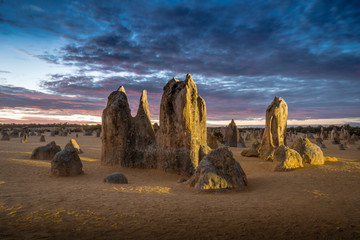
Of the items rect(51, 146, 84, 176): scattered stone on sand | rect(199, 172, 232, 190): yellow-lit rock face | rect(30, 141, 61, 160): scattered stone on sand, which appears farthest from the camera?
rect(30, 141, 61, 160): scattered stone on sand

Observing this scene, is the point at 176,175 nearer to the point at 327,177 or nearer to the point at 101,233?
the point at 327,177

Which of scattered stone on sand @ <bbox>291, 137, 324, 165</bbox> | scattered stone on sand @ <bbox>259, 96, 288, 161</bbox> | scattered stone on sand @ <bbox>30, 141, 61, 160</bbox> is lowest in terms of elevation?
scattered stone on sand @ <bbox>30, 141, 61, 160</bbox>

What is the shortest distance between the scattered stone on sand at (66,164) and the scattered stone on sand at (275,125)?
12.8 metres

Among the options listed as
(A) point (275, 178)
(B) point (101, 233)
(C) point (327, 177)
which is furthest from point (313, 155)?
(B) point (101, 233)

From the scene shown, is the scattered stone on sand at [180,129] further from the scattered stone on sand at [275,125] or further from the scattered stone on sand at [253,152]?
the scattered stone on sand at [253,152]

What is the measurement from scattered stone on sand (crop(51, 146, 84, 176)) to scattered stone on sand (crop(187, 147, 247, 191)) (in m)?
6.26

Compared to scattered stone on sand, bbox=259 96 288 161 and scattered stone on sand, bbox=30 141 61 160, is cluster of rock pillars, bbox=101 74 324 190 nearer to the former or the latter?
scattered stone on sand, bbox=259 96 288 161

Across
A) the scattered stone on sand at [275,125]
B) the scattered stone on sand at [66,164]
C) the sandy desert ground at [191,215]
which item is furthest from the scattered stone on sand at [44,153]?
the scattered stone on sand at [275,125]

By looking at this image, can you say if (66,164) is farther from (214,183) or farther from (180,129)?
(214,183)

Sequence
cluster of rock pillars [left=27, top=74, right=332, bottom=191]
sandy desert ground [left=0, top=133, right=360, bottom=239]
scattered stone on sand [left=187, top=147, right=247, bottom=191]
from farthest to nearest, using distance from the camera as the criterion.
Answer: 1. cluster of rock pillars [left=27, top=74, right=332, bottom=191]
2. scattered stone on sand [left=187, top=147, right=247, bottom=191]
3. sandy desert ground [left=0, top=133, right=360, bottom=239]

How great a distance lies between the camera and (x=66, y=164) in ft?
36.8

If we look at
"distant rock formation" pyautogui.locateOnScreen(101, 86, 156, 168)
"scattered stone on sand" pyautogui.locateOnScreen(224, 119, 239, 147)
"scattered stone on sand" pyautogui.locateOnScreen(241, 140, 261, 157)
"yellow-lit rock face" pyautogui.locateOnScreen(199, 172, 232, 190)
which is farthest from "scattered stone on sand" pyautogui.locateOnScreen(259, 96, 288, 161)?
"scattered stone on sand" pyautogui.locateOnScreen(224, 119, 239, 147)

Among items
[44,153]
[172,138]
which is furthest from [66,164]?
[44,153]

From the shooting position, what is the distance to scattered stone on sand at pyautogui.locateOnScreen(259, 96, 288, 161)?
16769mm
